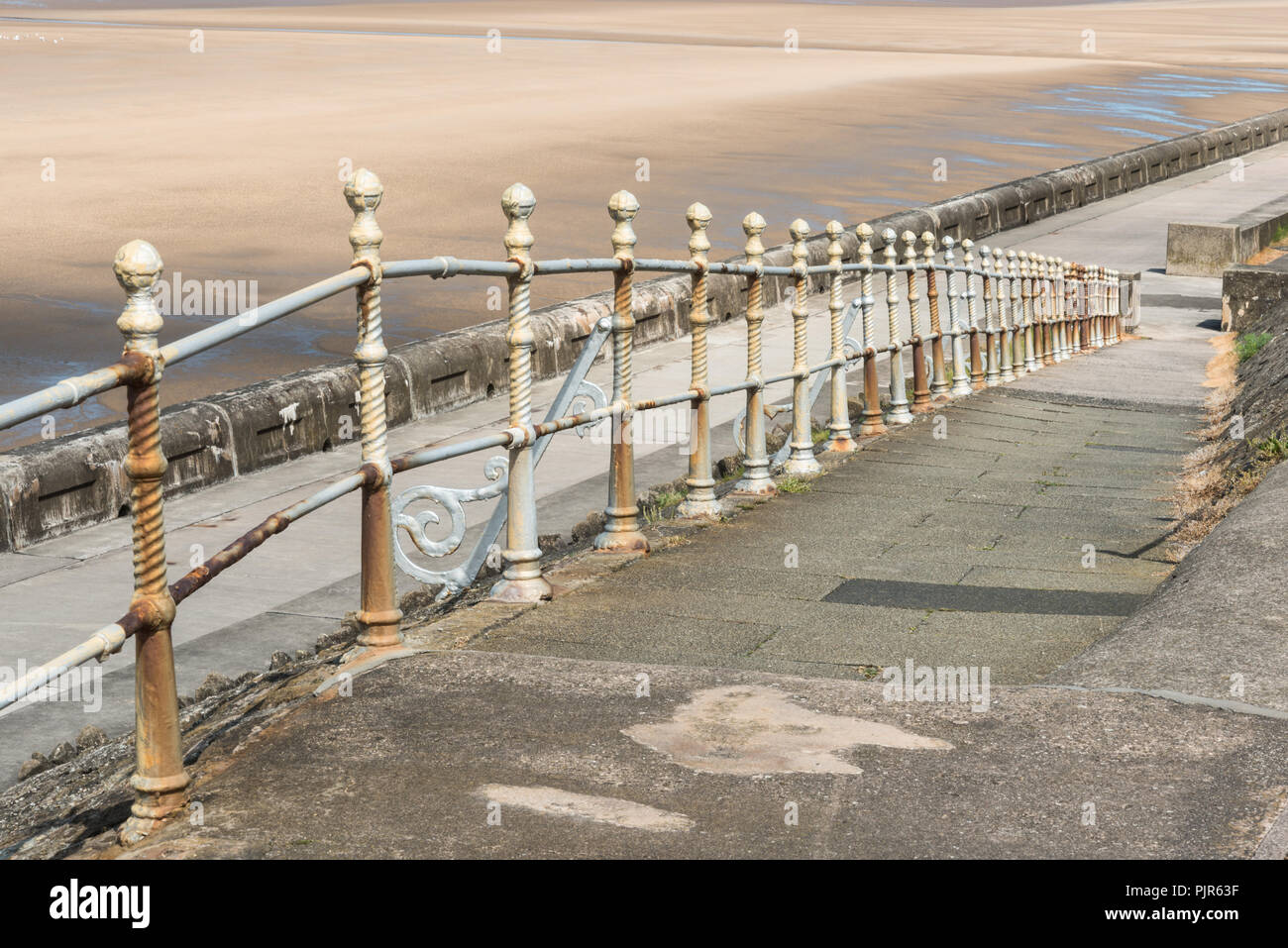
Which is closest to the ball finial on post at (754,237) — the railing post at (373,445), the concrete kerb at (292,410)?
the railing post at (373,445)

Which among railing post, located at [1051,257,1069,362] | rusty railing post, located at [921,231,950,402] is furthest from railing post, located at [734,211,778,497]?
railing post, located at [1051,257,1069,362]

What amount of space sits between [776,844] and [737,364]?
13380 millimetres

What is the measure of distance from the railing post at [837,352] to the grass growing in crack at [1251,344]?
996 centimetres

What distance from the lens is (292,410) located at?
12.2 m

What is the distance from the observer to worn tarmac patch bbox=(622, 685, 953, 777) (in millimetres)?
3988

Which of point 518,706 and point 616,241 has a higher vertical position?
point 616,241

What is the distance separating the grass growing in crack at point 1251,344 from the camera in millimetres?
19297

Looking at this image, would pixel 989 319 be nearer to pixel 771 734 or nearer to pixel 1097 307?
pixel 1097 307

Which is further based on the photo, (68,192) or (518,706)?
(68,192)

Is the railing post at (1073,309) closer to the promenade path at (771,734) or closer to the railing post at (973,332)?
the railing post at (973,332)
